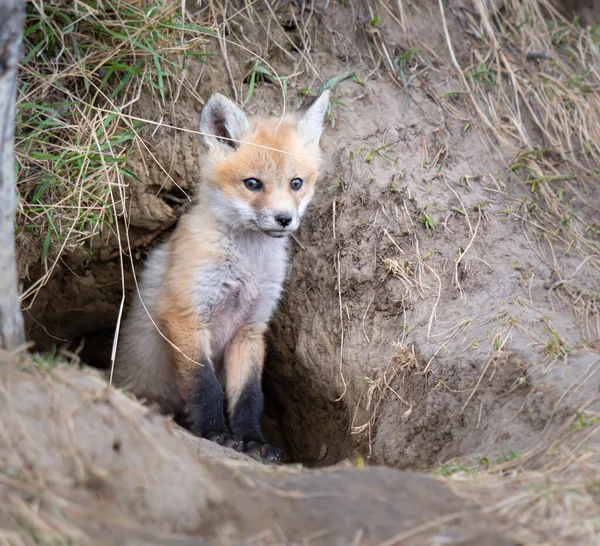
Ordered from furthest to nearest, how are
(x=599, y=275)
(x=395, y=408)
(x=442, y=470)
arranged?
(x=599, y=275)
(x=395, y=408)
(x=442, y=470)

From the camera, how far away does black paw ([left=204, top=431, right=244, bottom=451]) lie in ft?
12.2

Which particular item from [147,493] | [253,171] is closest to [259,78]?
[253,171]

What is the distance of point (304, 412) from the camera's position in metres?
5.01

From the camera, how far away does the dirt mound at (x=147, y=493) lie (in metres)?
1.78

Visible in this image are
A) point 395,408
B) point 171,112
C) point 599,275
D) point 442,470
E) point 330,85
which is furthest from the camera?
point 330,85

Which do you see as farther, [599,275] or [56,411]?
[599,275]

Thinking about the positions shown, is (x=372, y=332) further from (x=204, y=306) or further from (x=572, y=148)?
(x=572, y=148)

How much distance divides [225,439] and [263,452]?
0.74 feet

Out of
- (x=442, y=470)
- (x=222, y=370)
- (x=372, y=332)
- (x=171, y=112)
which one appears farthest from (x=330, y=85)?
(x=442, y=470)

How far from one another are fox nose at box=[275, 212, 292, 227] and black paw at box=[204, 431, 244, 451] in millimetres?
1225

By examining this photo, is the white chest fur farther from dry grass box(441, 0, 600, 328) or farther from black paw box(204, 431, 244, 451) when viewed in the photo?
dry grass box(441, 0, 600, 328)

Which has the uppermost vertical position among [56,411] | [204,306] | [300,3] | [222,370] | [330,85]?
[300,3]

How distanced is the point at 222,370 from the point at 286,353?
65cm

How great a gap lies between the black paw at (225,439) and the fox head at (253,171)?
1.17 m
